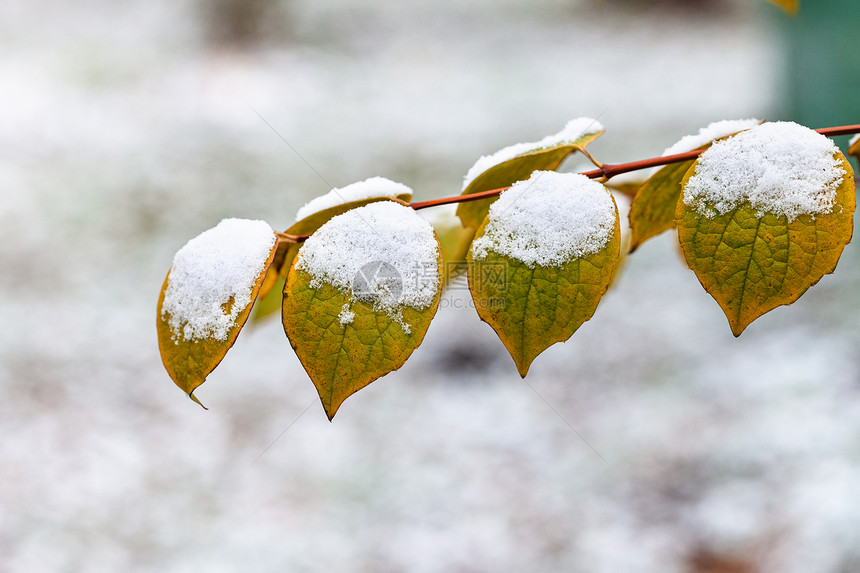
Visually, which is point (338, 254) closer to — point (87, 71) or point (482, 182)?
point (482, 182)

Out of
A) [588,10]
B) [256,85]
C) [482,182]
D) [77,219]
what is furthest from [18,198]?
[588,10]

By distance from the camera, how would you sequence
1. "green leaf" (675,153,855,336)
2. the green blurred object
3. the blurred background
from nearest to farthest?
"green leaf" (675,153,855,336) < the blurred background < the green blurred object

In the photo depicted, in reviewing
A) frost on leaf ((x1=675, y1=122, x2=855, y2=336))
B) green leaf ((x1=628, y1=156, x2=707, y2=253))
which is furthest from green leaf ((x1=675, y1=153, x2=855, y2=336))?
green leaf ((x1=628, y1=156, x2=707, y2=253))

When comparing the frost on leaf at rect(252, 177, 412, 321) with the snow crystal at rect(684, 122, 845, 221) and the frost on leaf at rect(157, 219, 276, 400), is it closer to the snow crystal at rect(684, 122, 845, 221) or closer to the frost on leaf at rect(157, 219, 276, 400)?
the frost on leaf at rect(157, 219, 276, 400)

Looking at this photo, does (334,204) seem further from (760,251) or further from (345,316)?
(760,251)

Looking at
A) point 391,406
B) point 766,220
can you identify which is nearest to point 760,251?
point 766,220

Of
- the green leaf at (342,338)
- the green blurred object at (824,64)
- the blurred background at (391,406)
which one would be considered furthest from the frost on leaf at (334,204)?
the green blurred object at (824,64)

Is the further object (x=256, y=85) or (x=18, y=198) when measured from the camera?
(x=256, y=85)
